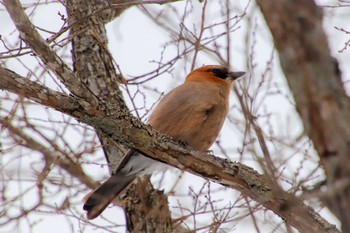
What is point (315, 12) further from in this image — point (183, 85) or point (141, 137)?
point (183, 85)

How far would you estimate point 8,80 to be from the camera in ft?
12.1

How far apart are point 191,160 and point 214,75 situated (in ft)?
7.65

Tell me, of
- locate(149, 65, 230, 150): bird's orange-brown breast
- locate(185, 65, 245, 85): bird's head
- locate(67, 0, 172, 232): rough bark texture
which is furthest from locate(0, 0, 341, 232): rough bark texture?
locate(185, 65, 245, 85): bird's head

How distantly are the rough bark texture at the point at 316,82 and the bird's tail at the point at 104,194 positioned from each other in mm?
3322

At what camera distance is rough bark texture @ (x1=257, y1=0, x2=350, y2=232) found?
1.88 metres

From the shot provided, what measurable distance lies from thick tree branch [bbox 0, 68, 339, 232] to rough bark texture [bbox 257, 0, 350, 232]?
2.02m

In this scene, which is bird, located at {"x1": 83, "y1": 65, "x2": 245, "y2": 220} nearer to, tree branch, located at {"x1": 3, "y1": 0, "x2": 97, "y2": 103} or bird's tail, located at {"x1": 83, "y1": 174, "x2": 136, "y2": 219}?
bird's tail, located at {"x1": 83, "y1": 174, "x2": 136, "y2": 219}

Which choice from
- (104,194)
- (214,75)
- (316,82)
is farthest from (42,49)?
(214,75)

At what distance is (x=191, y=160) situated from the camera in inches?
168

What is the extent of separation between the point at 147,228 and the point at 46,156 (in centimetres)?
177

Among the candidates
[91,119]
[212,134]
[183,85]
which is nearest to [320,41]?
[91,119]

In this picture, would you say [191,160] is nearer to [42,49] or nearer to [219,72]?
[42,49]

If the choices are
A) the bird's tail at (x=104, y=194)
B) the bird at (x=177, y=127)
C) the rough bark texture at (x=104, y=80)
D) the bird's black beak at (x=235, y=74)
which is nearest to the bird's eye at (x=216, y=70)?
the bird's black beak at (x=235, y=74)

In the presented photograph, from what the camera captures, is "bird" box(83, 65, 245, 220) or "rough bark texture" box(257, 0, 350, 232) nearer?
"rough bark texture" box(257, 0, 350, 232)
